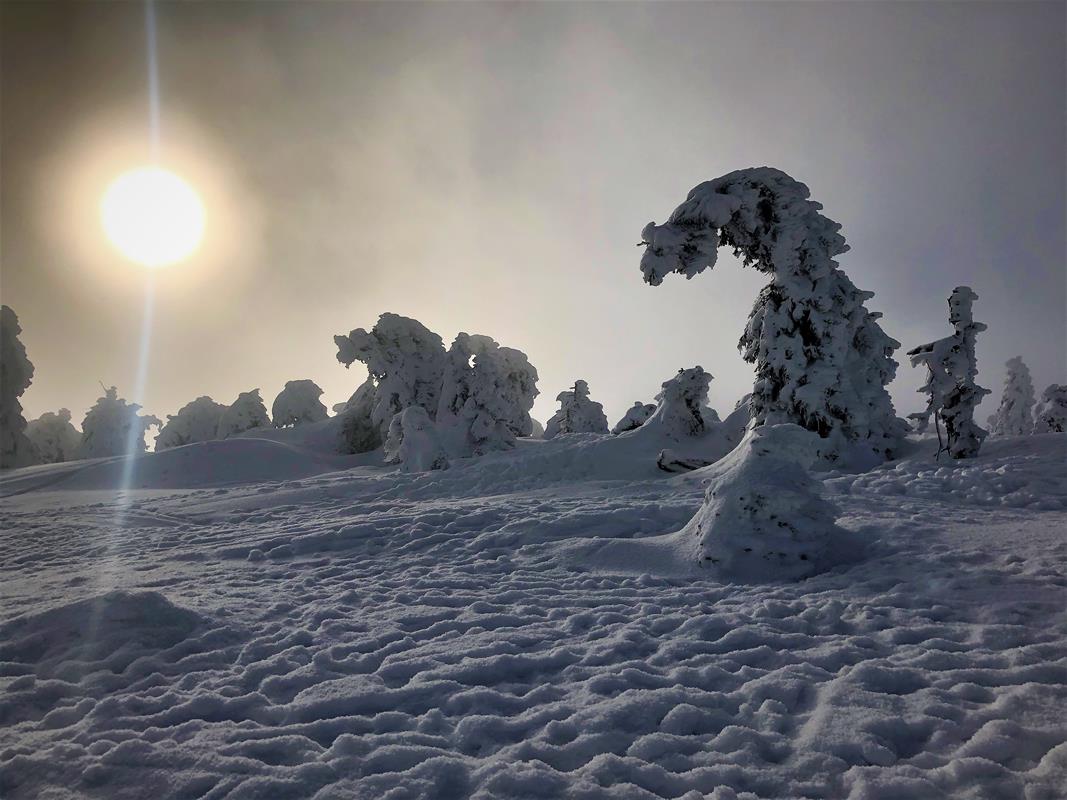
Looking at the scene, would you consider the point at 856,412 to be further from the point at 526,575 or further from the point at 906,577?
the point at 526,575

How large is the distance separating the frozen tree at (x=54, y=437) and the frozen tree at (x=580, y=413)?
139ft

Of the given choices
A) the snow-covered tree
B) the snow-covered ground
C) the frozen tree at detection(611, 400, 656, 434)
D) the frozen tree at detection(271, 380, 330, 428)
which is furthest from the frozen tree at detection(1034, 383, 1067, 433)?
the snow-covered tree

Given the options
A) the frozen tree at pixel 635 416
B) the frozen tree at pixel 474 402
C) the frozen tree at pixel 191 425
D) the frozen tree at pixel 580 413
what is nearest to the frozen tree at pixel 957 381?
the frozen tree at pixel 635 416

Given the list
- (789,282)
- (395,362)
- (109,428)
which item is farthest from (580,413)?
(109,428)

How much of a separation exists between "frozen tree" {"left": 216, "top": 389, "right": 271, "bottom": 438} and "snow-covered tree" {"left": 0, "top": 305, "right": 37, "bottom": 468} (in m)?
13.8

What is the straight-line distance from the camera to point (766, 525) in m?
6.71

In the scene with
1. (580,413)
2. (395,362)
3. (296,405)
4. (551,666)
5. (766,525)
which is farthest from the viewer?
(296,405)

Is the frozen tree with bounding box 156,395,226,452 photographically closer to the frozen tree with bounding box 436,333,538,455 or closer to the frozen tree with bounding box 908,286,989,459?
the frozen tree with bounding box 436,333,538,455

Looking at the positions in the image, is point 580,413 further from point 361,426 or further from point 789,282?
point 789,282

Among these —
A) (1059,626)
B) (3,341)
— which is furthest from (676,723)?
(3,341)

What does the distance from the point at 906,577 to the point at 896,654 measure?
1.83 meters

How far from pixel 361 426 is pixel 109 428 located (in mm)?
21866

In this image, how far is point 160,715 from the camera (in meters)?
3.69

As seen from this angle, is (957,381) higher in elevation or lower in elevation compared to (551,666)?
higher
